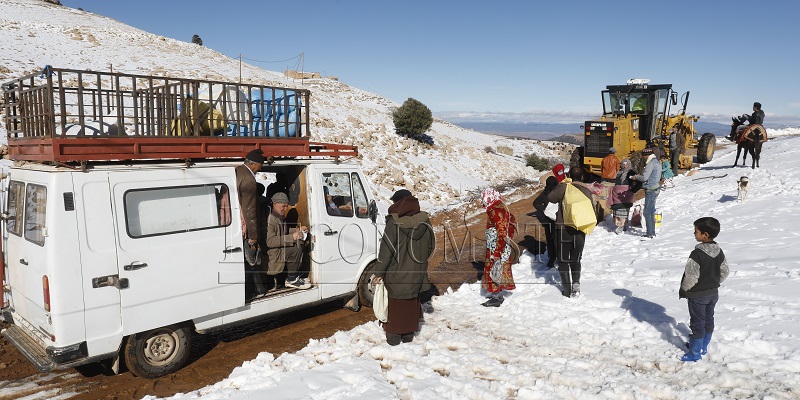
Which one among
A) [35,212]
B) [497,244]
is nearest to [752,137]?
[497,244]

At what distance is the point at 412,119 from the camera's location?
31.0 m

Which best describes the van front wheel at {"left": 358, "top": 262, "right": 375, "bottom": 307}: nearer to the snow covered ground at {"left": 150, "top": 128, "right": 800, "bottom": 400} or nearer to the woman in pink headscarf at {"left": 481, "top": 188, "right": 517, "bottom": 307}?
the snow covered ground at {"left": 150, "top": 128, "right": 800, "bottom": 400}

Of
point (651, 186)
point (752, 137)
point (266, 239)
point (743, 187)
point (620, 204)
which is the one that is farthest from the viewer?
point (752, 137)

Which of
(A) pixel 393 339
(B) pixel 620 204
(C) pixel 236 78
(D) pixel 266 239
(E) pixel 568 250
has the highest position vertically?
(C) pixel 236 78

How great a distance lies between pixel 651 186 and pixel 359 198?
6653 mm

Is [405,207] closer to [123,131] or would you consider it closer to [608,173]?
[123,131]

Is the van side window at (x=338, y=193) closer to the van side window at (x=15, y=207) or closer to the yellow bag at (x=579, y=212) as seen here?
the yellow bag at (x=579, y=212)

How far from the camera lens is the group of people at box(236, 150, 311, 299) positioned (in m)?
6.29

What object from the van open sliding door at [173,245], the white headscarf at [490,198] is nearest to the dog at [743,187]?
the white headscarf at [490,198]

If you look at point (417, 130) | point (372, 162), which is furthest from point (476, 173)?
point (372, 162)

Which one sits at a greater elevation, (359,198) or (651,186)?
(359,198)

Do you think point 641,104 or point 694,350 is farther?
point 641,104

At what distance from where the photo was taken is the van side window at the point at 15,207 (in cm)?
552

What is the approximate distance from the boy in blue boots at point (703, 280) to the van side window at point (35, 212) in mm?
6653
